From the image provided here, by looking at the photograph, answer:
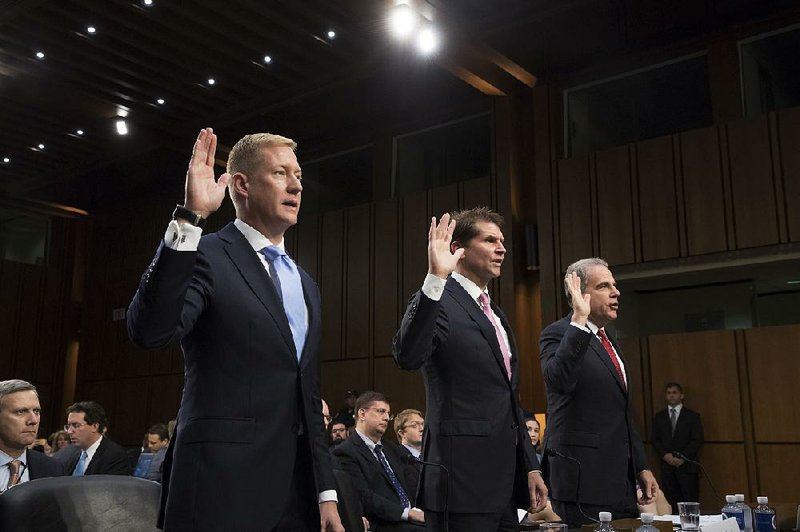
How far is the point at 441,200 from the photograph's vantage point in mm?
10656

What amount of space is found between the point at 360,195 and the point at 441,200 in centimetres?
164

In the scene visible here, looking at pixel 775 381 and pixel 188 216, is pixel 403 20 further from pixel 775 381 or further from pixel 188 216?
pixel 188 216

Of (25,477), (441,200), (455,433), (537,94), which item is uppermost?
(537,94)

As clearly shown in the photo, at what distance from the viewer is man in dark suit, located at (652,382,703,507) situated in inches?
321

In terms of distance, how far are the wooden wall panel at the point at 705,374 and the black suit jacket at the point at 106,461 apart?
5571 mm

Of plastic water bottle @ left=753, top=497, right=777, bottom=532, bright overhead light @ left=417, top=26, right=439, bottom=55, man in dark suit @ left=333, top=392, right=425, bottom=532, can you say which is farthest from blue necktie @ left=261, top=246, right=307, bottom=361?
bright overhead light @ left=417, top=26, right=439, bottom=55

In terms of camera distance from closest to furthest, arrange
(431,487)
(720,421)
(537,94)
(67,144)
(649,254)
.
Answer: (431,487) < (720,421) < (649,254) < (537,94) < (67,144)

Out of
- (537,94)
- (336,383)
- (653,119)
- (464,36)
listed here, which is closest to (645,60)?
(653,119)

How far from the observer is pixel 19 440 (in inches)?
154

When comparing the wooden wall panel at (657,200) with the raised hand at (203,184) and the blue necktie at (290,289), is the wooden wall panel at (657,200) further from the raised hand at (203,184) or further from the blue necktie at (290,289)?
the raised hand at (203,184)

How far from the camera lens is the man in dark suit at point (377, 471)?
5070 mm

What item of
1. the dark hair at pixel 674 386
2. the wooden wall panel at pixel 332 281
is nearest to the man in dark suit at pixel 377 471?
the dark hair at pixel 674 386

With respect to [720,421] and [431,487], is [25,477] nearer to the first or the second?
[431,487]

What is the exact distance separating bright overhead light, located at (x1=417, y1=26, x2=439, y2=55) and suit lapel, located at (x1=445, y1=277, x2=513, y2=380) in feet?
20.5
